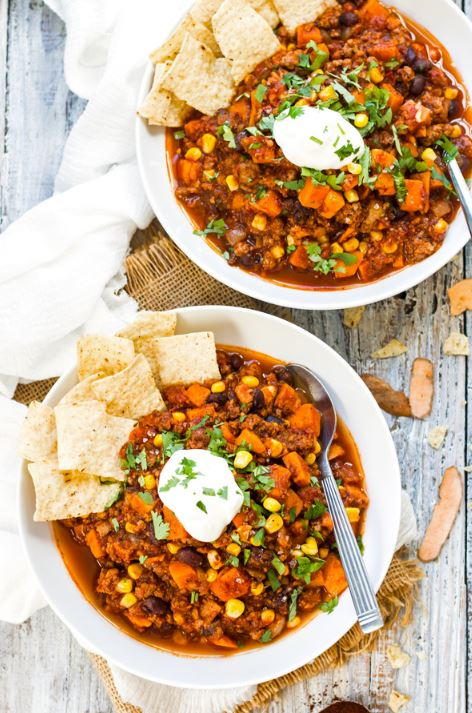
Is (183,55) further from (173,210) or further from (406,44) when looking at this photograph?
(406,44)

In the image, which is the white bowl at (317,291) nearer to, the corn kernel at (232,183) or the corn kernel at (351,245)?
the corn kernel at (351,245)

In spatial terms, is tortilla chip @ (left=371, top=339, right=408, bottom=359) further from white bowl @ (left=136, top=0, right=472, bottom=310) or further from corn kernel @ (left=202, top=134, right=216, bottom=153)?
corn kernel @ (left=202, top=134, right=216, bottom=153)

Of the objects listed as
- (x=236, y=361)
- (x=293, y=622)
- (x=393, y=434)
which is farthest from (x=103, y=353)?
(x=393, y=434)

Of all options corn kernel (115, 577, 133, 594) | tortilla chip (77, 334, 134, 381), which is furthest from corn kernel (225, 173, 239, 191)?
corn kernel (115, 577, 133, 594)

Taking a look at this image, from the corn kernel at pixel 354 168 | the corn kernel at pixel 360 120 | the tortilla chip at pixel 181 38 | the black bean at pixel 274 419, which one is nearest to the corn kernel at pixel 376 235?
the corn kernel at pixel 354 168

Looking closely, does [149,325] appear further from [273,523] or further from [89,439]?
[273,523]
